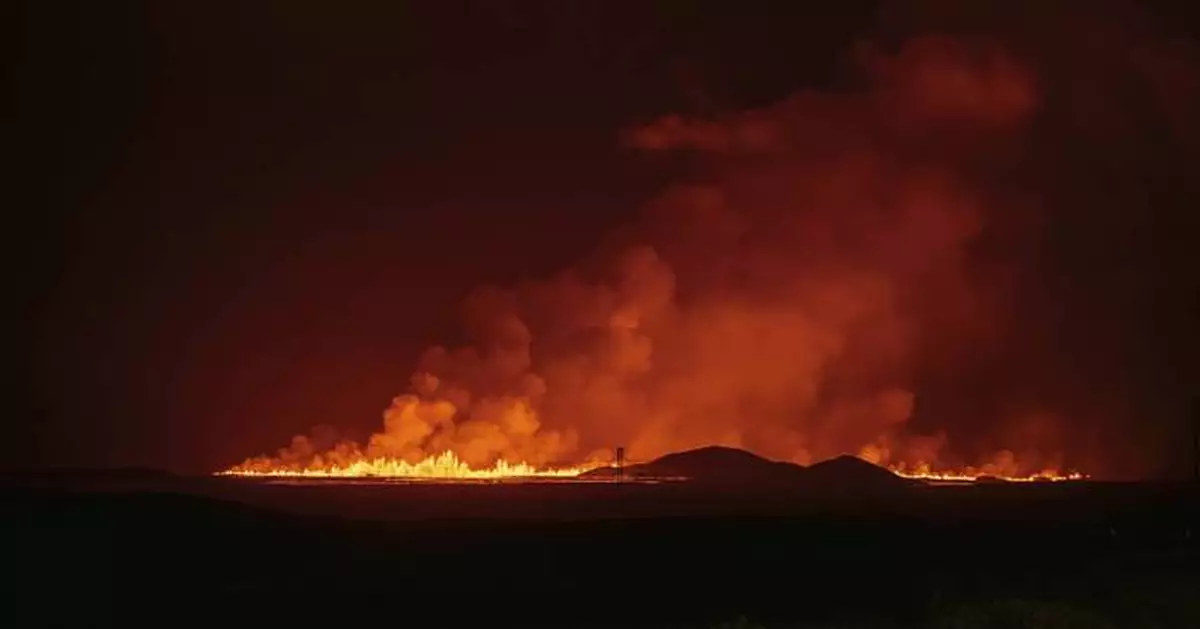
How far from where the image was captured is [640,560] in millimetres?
66188

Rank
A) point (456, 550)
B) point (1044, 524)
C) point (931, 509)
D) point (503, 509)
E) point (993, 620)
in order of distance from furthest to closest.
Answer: point (931, 509), point (503, 509), point (1044, 524), point (456, 550), point (993, 620)

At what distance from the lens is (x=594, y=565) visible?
64.2 meters

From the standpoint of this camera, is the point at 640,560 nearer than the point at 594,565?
No

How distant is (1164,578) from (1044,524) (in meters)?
45.4

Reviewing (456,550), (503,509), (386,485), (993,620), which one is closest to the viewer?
(993,620)

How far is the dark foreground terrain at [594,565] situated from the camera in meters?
44.5

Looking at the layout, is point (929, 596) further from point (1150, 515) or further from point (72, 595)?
point (1150, 515)

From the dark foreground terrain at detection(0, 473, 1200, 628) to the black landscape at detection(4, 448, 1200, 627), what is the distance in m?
0.17

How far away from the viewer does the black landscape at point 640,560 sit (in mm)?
44844

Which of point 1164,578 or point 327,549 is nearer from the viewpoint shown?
point 1164,578

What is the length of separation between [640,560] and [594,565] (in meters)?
2.95

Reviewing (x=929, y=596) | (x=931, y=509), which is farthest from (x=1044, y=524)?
(x=929, y=596)

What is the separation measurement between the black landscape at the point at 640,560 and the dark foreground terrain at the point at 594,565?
168 mm

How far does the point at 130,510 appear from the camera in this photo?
83.9 metres
